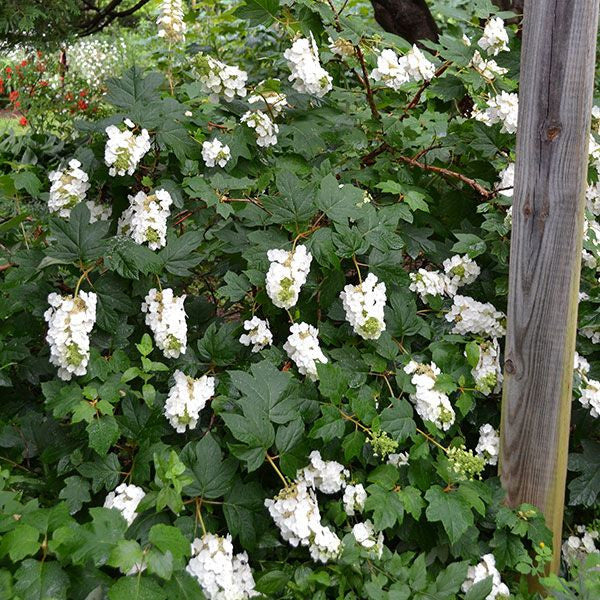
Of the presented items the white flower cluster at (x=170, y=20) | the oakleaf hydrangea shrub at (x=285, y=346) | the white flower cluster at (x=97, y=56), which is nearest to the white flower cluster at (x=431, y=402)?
the oakleaf hydrangea shrub at (x=285, y=346)

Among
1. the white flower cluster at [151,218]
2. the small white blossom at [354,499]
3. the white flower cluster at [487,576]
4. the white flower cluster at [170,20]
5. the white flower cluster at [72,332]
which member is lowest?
the white flower cluster at [487,576]

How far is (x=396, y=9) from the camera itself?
455 centimetres

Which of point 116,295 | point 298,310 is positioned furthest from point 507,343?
point 116,295

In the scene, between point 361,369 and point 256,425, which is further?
point 361,369

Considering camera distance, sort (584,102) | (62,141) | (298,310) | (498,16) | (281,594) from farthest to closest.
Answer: (62,141) < (498,16) < (298,310) < (281,594) < (584,102)

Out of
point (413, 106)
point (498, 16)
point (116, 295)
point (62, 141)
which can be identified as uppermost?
point (498, 16)

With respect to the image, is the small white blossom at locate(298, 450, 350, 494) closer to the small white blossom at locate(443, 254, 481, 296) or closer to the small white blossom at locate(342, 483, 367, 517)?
the small white blossom at locate(342, 483, 367, 517)

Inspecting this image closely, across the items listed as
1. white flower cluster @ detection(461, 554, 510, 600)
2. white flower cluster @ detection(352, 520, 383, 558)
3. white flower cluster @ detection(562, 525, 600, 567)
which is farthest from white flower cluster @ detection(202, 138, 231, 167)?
white flower cluster @ detection(562, 525, 600, 567)

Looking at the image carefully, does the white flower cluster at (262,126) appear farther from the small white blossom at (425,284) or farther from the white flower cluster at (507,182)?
the white flower cluster at (507,182)

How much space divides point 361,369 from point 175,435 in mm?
576

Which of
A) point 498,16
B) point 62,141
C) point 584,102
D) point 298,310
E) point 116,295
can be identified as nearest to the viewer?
point 584,102

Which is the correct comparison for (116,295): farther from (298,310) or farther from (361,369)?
(361,369)

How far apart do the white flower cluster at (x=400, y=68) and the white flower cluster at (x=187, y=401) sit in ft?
3.86

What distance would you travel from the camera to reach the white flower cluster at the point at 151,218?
221 centimetres
